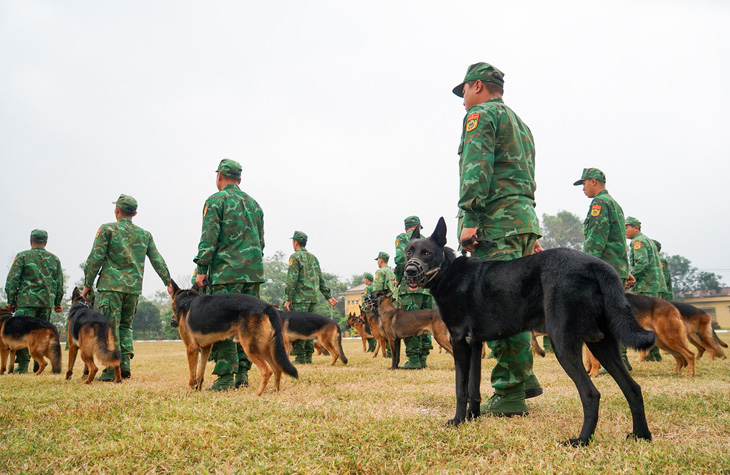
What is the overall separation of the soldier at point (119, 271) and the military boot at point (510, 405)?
18.1ft

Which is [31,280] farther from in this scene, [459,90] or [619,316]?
[619,316]

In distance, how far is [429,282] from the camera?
12.3 feet

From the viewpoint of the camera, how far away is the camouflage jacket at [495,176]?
156 inches

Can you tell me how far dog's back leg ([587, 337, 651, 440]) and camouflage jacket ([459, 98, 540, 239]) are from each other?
1.20 meters

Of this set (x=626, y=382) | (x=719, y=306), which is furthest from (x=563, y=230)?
(x=626, y=382)

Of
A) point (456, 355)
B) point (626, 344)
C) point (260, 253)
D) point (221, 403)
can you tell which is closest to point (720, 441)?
point (626, 344)

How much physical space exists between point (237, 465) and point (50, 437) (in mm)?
1632

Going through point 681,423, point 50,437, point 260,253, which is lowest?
point 50,437

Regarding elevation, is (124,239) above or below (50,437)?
above

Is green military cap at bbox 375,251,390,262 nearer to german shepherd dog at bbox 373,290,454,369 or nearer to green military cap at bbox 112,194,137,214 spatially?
german shepherd dog at bbox 373,290,454,369

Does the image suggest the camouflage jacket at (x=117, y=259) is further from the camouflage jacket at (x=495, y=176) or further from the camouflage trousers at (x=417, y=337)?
the camouflage jacket at (x=495, y=176)

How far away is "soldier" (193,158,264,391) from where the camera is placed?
602cm

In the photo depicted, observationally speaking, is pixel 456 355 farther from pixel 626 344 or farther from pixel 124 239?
pixel 124 239

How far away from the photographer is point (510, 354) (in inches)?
153
